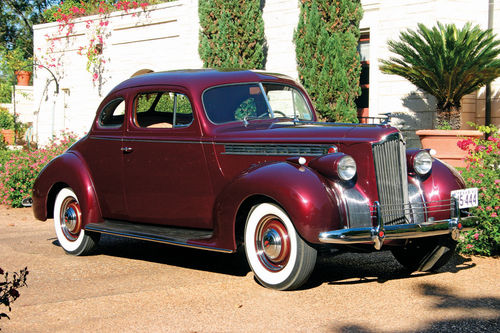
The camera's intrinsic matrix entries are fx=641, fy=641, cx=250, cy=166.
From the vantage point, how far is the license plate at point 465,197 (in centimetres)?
527

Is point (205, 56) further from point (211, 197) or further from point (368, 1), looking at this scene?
point (211, 197)

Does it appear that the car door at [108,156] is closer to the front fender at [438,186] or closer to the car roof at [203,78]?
the car roof at [203,78]

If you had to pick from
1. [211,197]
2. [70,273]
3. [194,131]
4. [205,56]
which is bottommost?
[70,273]

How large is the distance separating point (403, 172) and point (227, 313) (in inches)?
73.1

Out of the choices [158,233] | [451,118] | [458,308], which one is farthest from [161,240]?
[451,118]

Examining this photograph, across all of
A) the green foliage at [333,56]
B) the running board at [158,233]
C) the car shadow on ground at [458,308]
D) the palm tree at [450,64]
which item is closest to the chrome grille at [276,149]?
the running board at [158,233]

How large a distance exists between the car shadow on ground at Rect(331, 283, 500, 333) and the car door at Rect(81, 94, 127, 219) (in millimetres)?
3100

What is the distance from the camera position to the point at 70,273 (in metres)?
5.86

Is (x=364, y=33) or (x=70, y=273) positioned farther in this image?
(x=364, y=33)

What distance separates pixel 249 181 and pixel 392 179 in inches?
45.0

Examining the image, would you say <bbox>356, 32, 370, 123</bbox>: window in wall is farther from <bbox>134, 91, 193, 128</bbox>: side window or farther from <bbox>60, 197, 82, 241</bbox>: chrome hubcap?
<bbox>60, 197, 82, 241</bbox>: chrome hubcap

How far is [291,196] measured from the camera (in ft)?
15.6

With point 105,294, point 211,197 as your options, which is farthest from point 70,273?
point 211,197

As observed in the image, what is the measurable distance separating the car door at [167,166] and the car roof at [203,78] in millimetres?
92
